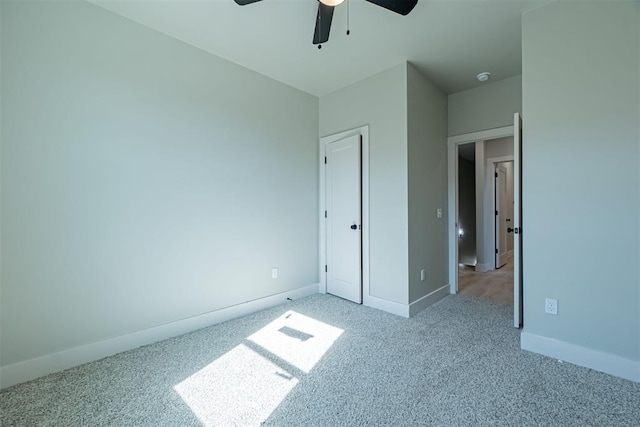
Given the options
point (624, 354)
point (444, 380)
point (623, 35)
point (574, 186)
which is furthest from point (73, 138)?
point (624, 354)

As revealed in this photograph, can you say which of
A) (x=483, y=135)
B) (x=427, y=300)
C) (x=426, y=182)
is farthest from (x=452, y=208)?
(x=427, y=300)

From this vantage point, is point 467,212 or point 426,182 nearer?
point 426,182

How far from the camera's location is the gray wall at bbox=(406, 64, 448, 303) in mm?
2969

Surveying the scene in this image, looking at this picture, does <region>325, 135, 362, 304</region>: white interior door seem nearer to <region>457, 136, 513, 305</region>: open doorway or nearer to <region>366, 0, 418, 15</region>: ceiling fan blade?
<region>366, 0, 418, 15</region>: ceiling fan blade

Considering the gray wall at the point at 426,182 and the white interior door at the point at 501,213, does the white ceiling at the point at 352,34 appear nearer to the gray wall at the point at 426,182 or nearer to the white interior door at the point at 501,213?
the gray wall at the point at 426,182

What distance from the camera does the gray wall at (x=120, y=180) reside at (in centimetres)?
183

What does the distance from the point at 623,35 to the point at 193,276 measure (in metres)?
3.82

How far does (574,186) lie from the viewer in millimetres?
1983

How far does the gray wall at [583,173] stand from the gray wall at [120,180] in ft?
8.28

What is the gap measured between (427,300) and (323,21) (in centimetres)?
298

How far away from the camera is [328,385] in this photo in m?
1.76

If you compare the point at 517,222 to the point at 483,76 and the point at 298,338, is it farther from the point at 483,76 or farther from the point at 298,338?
the point at 298,338

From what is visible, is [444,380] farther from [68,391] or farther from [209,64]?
[209,64]

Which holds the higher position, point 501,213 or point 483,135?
point 483,135
